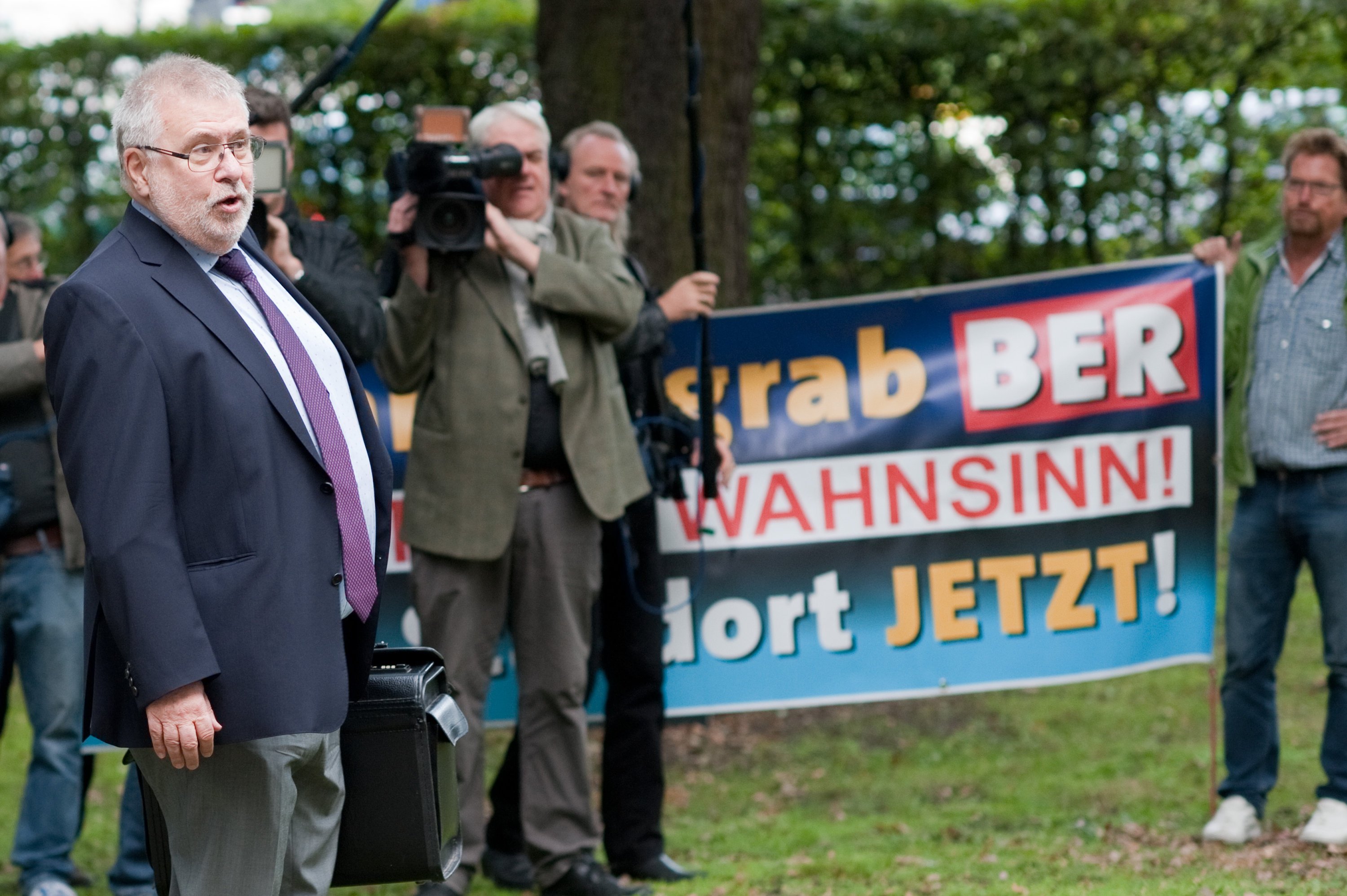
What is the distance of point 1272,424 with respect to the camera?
190 inches

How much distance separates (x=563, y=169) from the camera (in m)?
4.93

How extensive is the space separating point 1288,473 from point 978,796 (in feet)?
5.32

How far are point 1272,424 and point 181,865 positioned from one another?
359 centimetres

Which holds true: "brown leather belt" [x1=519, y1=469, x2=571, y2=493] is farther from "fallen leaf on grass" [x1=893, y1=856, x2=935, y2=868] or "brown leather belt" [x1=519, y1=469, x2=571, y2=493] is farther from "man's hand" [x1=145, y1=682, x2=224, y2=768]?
"man's hand" [x1=145, y1=682, x2=224, y2=768]

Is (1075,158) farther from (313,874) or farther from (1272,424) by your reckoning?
(313,874)

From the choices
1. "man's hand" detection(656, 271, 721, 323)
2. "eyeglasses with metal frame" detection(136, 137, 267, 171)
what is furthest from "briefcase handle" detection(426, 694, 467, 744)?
"man's hand" detection(656, 271, 721, 323)

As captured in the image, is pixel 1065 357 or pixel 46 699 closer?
pixel 46 699

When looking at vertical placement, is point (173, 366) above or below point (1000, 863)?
above

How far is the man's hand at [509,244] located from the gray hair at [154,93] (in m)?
1.52

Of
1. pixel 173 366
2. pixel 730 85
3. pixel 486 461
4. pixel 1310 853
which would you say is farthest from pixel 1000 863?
pixel 730 85

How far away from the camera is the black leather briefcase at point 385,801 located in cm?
295

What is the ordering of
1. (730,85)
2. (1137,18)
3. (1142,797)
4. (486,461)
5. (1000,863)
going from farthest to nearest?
(1137,18), (730,85), (1142,797), (1000,863), (486,461)

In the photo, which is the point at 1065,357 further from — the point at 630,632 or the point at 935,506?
the point at 630,632

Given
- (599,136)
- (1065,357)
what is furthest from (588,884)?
(1065,357)
